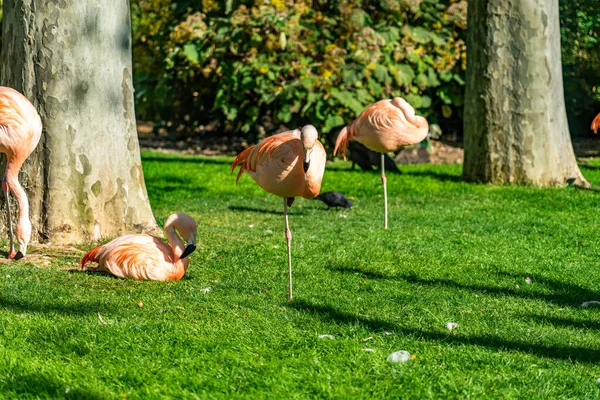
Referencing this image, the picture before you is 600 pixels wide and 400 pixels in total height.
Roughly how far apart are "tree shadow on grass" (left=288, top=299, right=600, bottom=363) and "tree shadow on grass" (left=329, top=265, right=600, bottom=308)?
1.10m

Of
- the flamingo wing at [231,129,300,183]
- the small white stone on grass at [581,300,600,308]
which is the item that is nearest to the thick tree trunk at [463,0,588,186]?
the small white stone on grass at [581,300,600,308]

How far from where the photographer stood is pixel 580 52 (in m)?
16.6

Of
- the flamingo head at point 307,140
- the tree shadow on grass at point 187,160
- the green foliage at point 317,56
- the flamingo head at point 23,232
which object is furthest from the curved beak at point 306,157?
the tree shadow on grass at point 187,160

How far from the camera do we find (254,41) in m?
15.6

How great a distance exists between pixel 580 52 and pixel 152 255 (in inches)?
482

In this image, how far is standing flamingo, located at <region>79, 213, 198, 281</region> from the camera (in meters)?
6.53

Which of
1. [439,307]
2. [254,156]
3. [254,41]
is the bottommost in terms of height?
[439,307]

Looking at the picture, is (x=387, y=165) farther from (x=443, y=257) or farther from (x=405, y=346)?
(x=405, y=346)

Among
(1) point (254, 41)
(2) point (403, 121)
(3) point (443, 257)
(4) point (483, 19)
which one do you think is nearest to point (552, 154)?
(4) point (483, 19)

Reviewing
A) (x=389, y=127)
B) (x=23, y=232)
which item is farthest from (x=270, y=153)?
(x=389, y=127)

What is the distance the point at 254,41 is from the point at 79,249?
853cm

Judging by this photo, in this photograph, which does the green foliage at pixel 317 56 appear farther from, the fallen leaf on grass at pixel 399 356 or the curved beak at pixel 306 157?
the fallen leaf on grass at pixel 399 356

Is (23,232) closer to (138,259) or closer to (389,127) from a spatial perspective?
(138,259)

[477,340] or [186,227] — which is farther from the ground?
[186,227]
